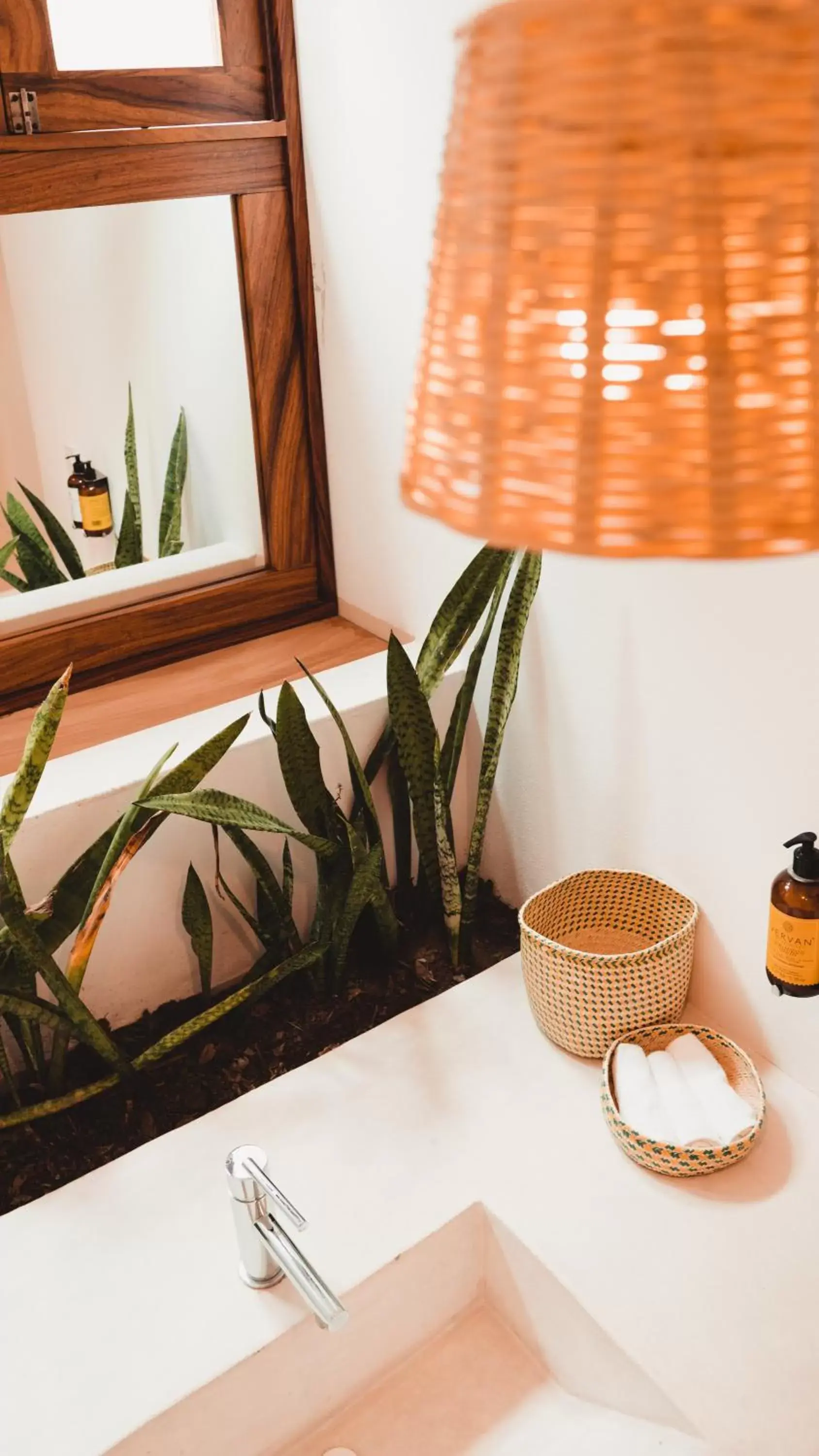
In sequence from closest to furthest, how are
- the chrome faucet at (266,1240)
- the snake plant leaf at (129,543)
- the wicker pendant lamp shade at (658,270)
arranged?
the wicker pendant lamp shade at (658,270)
the chrome faucet at (266,1240)
the snake plant leaf at (129,543)

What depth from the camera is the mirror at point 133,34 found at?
142 centimetres

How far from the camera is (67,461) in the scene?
5.49 ft

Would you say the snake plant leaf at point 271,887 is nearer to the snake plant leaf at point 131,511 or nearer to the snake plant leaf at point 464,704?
the snake plant leaf at point 464,704

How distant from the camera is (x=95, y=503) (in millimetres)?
1741

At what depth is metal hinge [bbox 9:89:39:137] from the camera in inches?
55.6

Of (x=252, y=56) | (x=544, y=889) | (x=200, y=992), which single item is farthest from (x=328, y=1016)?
(x=252, y=56)

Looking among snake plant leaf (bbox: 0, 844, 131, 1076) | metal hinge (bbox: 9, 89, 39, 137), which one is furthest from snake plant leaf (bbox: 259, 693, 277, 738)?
metal hinge (bbox: 9, 89, 39, 137)

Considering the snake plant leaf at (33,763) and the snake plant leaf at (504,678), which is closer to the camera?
the snake plant leaf at (33,763)

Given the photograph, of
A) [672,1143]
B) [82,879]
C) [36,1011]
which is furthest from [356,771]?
[672,1143]

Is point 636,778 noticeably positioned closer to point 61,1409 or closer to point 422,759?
point 422,759

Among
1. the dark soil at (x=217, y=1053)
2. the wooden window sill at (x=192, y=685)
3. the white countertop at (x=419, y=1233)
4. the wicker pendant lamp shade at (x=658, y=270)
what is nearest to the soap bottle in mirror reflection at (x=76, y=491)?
the wooden window sill at (x=192, y=685)

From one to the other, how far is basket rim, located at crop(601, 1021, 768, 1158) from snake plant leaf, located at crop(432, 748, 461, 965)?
0.30 meters

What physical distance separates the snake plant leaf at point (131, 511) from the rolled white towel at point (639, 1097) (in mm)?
1034

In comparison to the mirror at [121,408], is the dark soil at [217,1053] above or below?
below
